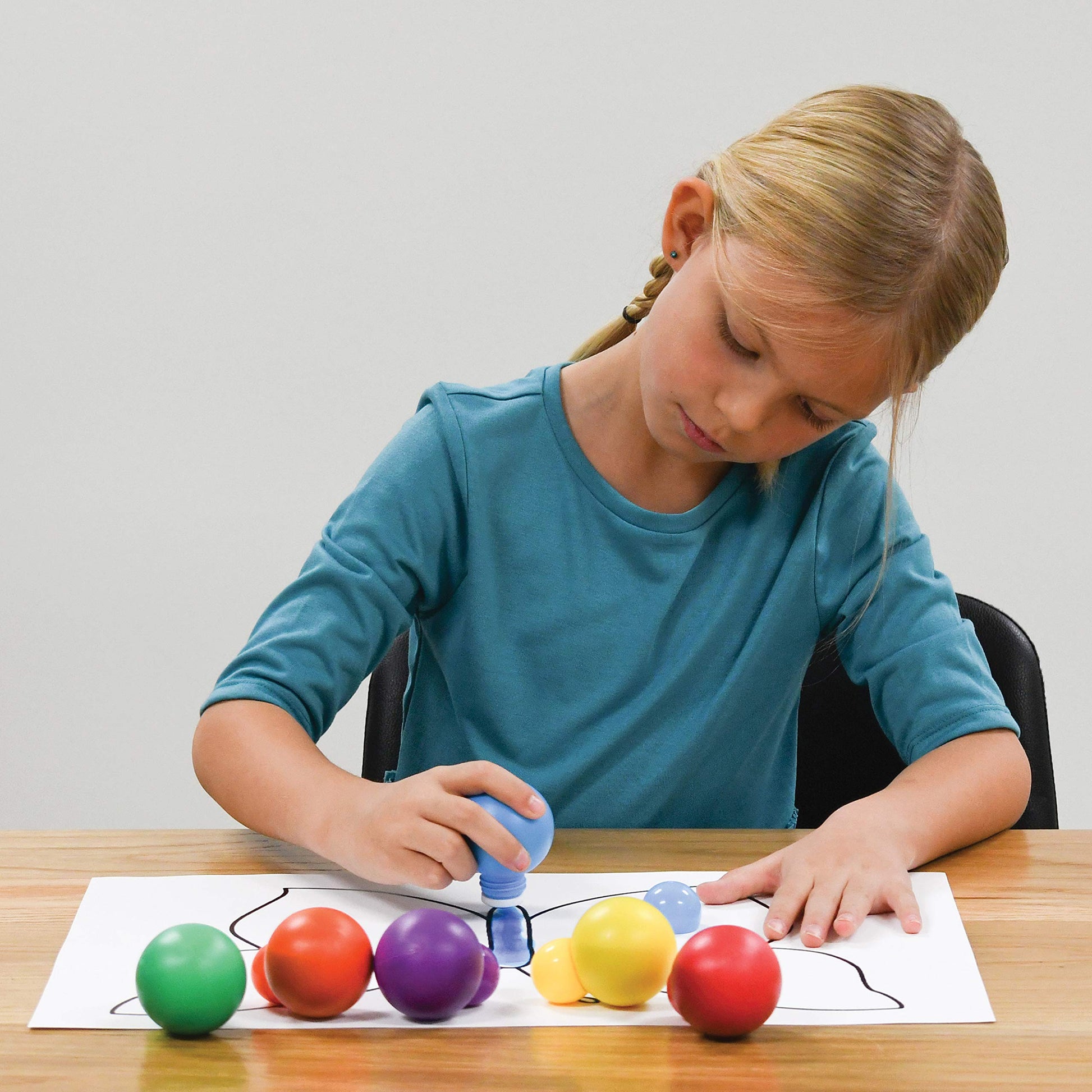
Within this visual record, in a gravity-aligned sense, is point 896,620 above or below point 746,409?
below

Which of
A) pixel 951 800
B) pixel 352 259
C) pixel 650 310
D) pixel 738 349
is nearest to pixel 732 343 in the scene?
pixel 738 349

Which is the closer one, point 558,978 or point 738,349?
point 558,978

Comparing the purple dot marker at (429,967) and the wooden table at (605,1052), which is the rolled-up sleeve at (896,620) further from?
the purple dot marker at (429,967)

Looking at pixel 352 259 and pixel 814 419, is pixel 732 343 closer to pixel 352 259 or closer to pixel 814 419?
pixel 814 419

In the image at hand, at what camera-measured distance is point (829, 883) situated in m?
0.71

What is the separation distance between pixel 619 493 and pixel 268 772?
12.9 inches

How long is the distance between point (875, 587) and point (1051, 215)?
1.00m

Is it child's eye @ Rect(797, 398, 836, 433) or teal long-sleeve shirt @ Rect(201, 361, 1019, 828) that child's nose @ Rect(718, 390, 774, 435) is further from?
teal long-sleeve shirt @ Rect(201, 361, 1019, 828)

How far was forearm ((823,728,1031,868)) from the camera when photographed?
0.77m

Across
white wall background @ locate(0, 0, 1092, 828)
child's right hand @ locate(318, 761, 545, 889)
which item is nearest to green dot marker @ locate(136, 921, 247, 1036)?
child's right hand @ locate(318, 761, 545, 889)

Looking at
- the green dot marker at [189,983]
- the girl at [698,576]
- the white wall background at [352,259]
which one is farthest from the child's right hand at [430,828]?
the white wall background at [352,259]

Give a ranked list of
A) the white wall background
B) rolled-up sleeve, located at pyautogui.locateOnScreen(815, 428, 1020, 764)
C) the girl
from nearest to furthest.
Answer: the girl, rolled-up sleeve, located at pyautogui.locateOnScreen(815, 428, 1020, 764), the white wall background

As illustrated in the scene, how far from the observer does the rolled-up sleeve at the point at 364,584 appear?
84 centimetres

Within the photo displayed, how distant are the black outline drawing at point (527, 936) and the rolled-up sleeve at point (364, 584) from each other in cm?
15
